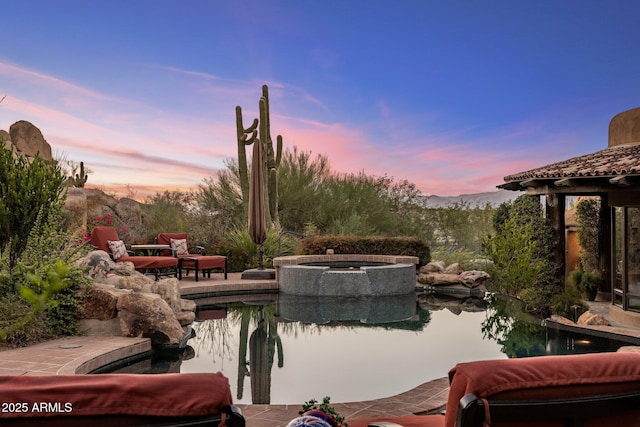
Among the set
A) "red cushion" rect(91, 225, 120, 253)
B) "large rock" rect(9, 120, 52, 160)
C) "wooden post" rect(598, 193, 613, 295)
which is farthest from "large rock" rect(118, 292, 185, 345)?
"large rock" rect(9, 120, 52, 160)

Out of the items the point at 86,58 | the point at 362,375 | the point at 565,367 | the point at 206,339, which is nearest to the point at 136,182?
the point at 86,58

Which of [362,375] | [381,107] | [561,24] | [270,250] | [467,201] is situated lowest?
[362,375]

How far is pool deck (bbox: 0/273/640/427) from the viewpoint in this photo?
154 inches

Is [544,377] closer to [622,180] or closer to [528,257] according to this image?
[622,180]

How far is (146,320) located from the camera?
21.2 ft

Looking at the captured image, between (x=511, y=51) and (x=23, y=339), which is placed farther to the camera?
(x=511, y=51)

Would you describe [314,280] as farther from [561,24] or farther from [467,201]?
[467,201]

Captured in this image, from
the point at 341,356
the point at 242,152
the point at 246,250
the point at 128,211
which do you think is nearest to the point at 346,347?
the point at 341,356

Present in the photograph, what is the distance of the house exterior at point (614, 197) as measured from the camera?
327 inches

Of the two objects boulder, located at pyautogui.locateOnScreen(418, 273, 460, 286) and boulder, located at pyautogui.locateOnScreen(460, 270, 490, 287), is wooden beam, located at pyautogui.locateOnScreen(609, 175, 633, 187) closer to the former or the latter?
boulder, located at pyautogui.locateOnScreen(460, 270, 490, 287)

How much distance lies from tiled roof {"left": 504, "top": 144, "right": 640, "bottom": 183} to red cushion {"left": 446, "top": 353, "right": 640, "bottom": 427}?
7058 millimetres

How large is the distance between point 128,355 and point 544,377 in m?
5.24

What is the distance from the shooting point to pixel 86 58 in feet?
42.5

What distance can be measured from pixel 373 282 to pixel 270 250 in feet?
12.6
